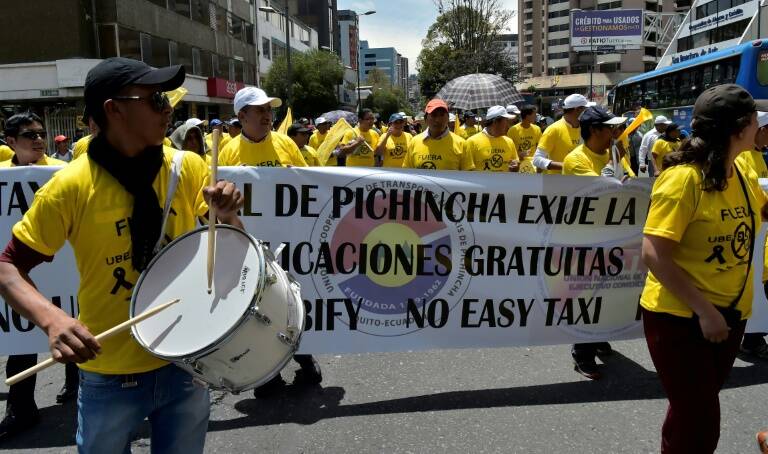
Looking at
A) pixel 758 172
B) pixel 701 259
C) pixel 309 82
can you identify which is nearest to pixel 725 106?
pixel 701 259

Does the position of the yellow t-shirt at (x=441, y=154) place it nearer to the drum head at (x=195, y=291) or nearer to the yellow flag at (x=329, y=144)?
the yellow flag at (x=329, y=144)

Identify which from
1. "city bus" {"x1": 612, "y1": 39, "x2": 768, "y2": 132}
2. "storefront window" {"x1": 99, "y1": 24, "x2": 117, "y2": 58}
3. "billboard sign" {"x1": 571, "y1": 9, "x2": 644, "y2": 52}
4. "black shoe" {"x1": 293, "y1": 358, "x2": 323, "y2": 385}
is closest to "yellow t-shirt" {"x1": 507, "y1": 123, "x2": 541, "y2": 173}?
"city bus" {"x1": 612, "y1": 39, "x2": 768, "y2": 132}

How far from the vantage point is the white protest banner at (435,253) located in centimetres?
409

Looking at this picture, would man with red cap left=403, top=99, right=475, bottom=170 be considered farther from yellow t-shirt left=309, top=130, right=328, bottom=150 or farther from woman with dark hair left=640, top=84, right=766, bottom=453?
yellow t-shirt left=309, top=130, right=328, bottom=150

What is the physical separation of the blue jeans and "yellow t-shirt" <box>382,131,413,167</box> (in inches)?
277

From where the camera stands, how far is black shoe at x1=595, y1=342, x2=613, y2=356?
190 inches

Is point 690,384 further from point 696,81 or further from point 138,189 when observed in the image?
point 696,81

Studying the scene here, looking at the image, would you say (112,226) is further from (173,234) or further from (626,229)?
(626,229)

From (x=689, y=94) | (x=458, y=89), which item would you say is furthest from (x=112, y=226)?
(x=689, y=94)

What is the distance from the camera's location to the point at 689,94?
1883 centimetres

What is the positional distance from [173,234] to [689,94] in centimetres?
1986

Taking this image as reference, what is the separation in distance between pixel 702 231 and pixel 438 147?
4.05 meters

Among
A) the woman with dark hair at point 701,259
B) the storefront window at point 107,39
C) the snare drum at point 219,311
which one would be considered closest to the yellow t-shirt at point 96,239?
the snare drum at point 219,311

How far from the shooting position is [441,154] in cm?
632
